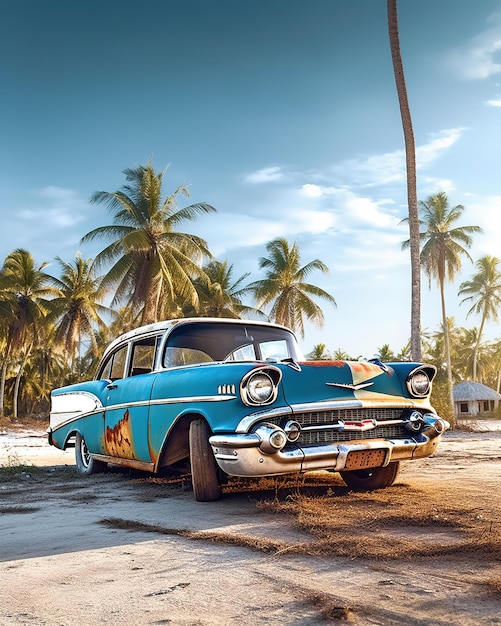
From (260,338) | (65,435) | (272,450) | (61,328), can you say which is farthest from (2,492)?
(61,328)

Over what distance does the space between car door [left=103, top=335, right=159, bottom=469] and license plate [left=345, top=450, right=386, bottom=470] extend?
1.85 m

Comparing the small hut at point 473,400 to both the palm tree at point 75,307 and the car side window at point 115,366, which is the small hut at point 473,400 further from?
the car side window at point 115,366

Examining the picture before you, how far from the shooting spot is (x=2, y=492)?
6.77 meters

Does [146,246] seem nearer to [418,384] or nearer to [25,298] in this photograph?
[25,298]

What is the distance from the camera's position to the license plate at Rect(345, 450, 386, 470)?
4.98m

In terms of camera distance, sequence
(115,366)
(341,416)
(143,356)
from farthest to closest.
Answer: (115,366) → (143,356) → (341,416)

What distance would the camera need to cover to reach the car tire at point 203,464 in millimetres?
5160

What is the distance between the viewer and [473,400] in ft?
153

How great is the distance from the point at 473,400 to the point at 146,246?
28.8m

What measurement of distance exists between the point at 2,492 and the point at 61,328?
3409 cm

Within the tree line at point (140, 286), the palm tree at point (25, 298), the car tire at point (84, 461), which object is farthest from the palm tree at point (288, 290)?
the car tire at point (84, 461)

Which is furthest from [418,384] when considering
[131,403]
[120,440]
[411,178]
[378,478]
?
[411,178]

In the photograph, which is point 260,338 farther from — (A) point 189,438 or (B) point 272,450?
(B) point 272,450

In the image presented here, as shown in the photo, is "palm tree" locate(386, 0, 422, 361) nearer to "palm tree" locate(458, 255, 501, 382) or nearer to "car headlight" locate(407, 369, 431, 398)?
"car headlight" locate(407, 369, 431, 398)
